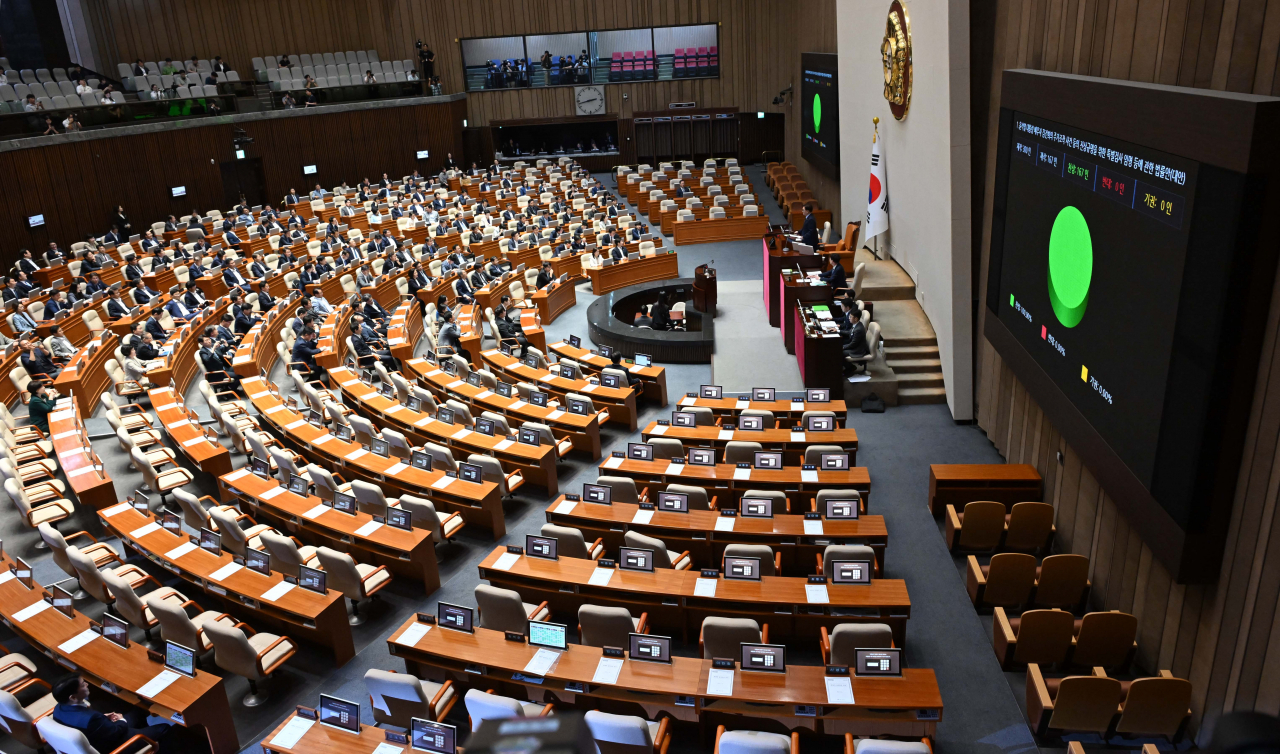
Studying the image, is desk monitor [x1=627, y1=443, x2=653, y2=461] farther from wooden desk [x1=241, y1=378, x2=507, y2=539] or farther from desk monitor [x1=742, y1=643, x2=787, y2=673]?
desk monitor [x1=742, y1=643, x2=787, y2=673]

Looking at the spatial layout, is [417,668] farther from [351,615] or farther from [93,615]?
[93,615]

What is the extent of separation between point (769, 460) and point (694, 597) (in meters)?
2.56

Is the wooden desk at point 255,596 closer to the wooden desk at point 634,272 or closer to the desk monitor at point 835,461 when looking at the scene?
the desk monitor at point 835,461

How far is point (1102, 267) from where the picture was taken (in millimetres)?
6070

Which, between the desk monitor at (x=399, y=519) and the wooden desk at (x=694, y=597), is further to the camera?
the desk monitor at (x=399, y=519)

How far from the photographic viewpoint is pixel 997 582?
6.85 meters

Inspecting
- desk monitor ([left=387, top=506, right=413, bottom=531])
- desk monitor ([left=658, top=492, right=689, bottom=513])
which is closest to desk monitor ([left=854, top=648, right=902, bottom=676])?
desk monitor ([left=658, top=492, right=689, bottom=513])

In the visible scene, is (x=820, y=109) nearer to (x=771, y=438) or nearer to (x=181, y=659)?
(x=771, y=438)

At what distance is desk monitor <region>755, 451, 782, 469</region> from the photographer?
8.61 m

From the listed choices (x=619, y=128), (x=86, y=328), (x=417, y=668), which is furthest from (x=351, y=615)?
(x=619, y=128)

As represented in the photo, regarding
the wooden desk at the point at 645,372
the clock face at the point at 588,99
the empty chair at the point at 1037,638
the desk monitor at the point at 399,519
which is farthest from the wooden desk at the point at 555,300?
the clock face at the point at 588,99

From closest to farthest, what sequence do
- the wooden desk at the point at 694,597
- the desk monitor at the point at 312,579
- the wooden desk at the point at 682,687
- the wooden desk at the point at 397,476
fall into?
the wooden desk at the point at 682,687 < the wooden desk at the point at 694,597 < the desk monitor at the point at 312,579 < the wooden desk at the point at 397,476

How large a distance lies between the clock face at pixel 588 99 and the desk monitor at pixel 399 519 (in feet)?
89.2

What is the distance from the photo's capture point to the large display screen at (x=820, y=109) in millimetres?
19766
